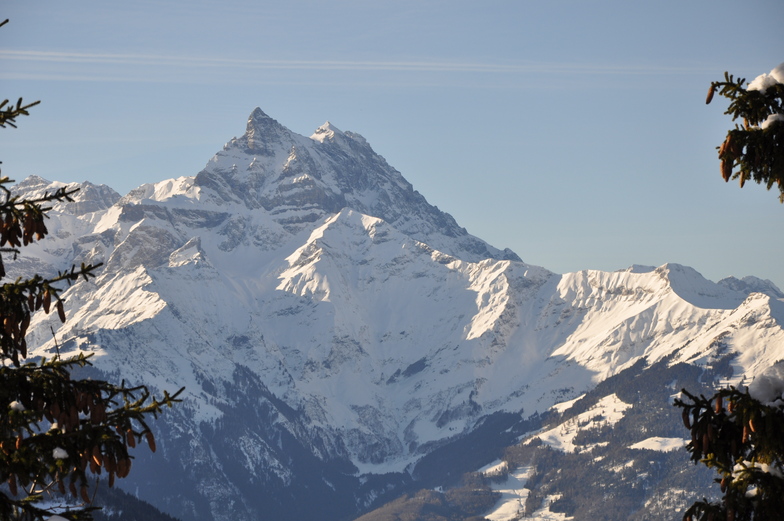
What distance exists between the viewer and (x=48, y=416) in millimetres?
19812

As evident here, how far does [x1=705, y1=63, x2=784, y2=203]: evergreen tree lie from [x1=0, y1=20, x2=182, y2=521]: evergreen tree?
11.4m

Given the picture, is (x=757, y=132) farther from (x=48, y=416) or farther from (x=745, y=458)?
(x=48, y=416)

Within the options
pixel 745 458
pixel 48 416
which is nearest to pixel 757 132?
pixel 745 458

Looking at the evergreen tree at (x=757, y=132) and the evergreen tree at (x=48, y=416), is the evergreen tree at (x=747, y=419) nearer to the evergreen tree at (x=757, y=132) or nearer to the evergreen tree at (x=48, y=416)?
the evergreen tree at (x=757, y=132)

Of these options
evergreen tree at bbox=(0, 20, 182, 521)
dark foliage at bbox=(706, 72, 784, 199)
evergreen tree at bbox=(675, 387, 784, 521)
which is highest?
dark foliage at bbox=(706, 72, 784, 199)

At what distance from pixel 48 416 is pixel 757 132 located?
1421cm

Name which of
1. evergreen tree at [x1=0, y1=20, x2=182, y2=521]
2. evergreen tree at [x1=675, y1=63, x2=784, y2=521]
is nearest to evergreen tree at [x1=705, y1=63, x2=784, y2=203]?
evergreen tree at [x1=675, y1=63, x2=784, y2=521]

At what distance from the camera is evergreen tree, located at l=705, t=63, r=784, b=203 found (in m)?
20.9

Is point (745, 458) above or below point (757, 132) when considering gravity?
below

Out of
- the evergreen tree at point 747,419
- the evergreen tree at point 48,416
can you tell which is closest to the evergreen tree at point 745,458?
the evergreen tree at point 747,419

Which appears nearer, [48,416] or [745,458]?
[48,416]

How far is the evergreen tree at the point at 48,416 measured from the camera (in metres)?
18.6

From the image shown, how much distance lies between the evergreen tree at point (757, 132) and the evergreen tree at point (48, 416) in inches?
448

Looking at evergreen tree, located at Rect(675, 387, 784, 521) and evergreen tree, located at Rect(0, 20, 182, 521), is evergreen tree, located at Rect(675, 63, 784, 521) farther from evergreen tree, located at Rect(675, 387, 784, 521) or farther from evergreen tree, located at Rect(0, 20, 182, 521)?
evergreen tree, located at Rect(0, 20, 182, 521)
